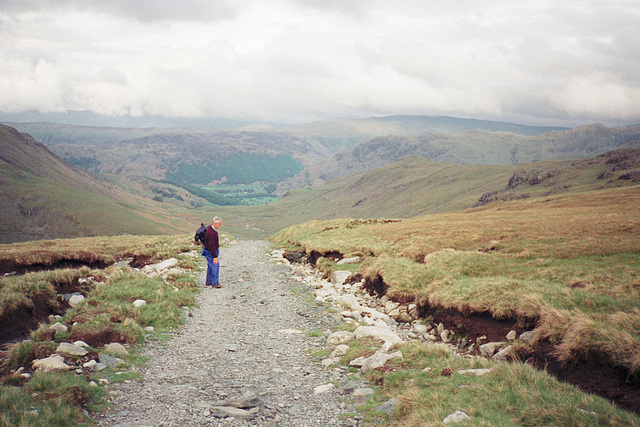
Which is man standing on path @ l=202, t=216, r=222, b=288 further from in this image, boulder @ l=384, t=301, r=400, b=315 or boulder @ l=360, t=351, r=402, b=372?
boulder @ l=360, t=351, r=402, b=372

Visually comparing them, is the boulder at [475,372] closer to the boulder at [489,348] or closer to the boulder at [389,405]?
the boulder at [389,405]

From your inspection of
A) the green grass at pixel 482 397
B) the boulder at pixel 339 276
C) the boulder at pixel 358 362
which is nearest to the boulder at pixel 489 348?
the green grass at pixel 482 397

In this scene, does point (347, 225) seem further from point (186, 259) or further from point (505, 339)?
point (505, 339)

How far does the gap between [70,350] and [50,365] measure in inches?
58.7

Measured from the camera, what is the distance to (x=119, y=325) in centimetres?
1579

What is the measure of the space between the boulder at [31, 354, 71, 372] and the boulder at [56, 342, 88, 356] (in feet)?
2.73

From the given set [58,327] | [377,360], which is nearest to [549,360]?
[377,360]

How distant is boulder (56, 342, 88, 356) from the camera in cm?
1253

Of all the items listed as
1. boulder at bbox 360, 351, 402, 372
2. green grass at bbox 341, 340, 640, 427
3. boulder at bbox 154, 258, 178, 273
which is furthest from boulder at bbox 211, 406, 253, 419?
boulder at bbox 154, 258, 178, 273

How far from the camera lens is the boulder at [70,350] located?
12.5 metres

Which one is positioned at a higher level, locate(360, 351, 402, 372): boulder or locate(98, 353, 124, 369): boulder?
locate(360, 351, 402, 372): boulder

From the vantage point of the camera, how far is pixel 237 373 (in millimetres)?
13039

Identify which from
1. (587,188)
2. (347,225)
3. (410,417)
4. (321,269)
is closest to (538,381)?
(410,417)

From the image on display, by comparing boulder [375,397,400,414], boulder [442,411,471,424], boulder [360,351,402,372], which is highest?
boulder [442,411,471,424]
